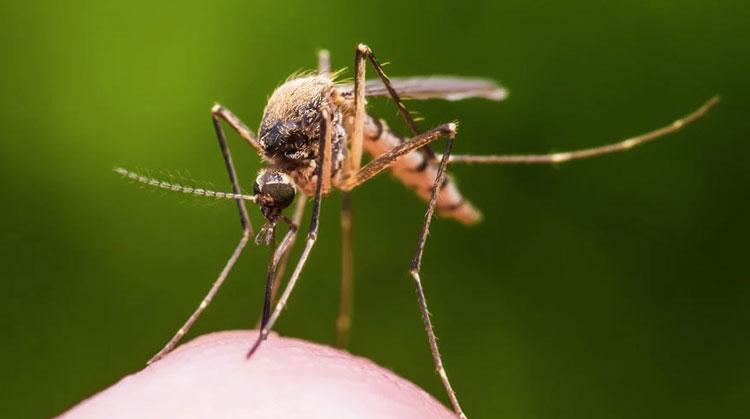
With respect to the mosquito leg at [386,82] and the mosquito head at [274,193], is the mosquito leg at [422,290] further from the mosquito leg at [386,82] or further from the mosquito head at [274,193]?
the mosquito head at [274,193]

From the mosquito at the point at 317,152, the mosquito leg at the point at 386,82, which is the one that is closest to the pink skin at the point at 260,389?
the mosquito at the point at 317,152

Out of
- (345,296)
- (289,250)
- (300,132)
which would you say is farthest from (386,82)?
→ (345,296)

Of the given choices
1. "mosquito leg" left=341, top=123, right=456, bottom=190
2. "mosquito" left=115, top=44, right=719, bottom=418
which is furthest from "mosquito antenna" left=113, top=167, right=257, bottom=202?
"mosquito leg" left=341, top=123, right=456, bottom=190

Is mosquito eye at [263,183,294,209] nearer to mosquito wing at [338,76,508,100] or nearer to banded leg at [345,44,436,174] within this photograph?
banded leg at [345,44,436,174]

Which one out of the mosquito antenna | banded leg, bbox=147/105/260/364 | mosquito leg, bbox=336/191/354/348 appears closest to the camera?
the mosquito antenna

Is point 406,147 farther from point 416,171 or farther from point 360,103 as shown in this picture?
point 416,171
